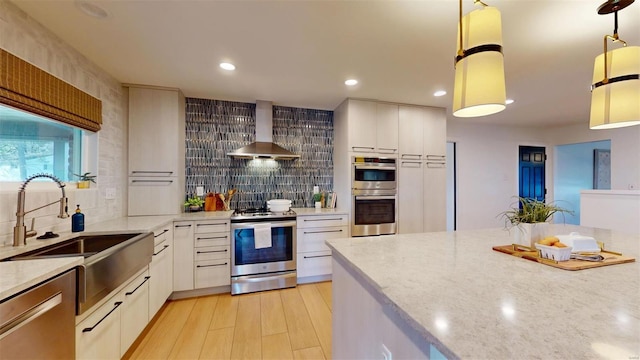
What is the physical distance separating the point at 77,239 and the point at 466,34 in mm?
2663

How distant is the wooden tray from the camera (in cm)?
103

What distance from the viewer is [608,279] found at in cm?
91

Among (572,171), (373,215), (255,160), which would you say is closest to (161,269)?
(255,160)

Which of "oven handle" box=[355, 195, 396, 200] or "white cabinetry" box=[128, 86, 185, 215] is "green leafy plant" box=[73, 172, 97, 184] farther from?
"oven handle" box=[355, 195, 396, 200]

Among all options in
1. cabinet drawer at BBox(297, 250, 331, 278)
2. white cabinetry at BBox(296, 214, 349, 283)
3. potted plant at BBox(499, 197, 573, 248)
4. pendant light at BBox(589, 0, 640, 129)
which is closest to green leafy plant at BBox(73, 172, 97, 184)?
white cabinetry at BBox(296, 214, 349, 283)

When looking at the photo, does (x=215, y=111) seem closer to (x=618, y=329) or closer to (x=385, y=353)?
(x=385, y=353)

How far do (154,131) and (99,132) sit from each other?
0.52 metres

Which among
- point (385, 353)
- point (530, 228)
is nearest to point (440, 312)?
point (385, 353)

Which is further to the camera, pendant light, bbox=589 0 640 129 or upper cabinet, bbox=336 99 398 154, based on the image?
upper cabinet, bbox=336 99 398 154

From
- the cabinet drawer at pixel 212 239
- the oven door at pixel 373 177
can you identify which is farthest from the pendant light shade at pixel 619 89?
the cabinet drawer at pixel 212 239

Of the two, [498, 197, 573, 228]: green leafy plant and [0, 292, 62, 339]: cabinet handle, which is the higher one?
[498, 197, 573, 228]: green leafy plant

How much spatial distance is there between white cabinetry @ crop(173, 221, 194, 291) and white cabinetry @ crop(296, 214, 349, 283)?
1169 millimetres

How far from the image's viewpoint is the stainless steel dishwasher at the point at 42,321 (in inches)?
35.2

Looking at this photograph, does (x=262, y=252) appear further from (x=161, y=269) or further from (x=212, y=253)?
(x=161, y=269)
